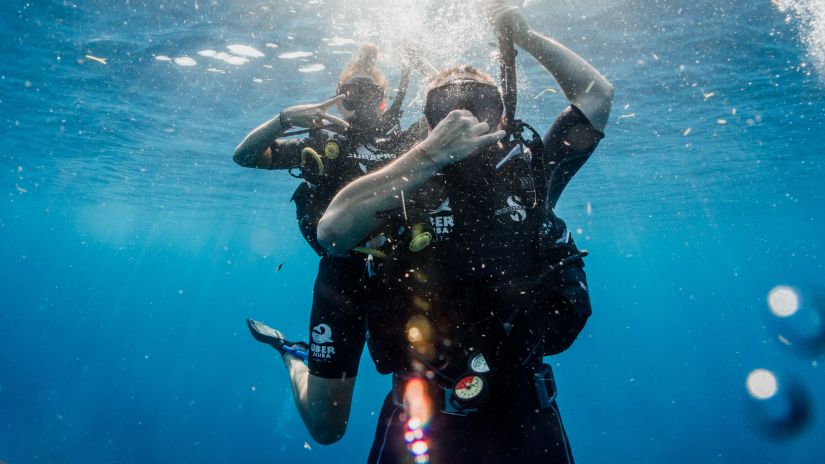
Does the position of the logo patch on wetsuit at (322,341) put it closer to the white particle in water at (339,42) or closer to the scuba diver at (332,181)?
the scuba diver at (332,181)

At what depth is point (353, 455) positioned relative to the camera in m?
24.4

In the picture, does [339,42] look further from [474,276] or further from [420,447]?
[420,447]

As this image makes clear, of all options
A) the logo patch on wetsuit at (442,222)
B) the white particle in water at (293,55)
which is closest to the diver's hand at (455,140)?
the logo patch on wetsuit at (442,222)

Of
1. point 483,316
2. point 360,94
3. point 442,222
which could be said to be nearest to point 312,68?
point 360,94

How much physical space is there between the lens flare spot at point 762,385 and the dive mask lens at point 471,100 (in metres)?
46.4

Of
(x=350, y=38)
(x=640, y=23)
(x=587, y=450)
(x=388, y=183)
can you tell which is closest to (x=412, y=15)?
(x=350, y=38)

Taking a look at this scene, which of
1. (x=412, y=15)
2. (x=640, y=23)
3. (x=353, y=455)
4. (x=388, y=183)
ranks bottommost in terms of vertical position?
(x=353, y=455)

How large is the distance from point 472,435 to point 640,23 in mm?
11910

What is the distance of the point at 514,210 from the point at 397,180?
721mm

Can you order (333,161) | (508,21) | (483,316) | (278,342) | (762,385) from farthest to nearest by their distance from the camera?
(762,385) → (278,342) → (333,161) → (508,21) → (483,316)

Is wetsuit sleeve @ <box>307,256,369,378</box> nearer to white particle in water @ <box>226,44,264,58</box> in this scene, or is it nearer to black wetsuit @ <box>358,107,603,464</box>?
black wetsuit @ <box>358,107,603,464</box>

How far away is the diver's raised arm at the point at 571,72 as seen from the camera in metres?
2.74

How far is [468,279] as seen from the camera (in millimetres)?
2248

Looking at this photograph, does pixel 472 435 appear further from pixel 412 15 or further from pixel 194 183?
pixel 194 183
